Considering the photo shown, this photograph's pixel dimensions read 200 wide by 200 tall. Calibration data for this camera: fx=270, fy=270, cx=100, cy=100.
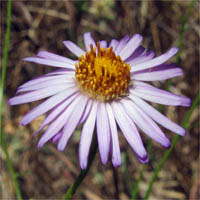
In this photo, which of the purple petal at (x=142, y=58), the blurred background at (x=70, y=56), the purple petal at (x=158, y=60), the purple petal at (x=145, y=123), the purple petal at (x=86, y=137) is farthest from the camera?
the blurred background at (x=70, y=56)

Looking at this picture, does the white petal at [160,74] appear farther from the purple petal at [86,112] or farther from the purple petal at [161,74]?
the purple petal at [86,112]

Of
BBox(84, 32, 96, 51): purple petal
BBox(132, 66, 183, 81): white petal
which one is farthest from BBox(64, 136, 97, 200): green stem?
BBox(84, 32, 96, 51): purple petal

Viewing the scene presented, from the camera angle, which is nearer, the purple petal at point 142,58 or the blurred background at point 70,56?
the purple petal at point 142,58

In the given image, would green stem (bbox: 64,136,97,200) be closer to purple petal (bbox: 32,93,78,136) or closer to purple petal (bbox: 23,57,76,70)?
purple petal (bbox: 32,93,78,136)

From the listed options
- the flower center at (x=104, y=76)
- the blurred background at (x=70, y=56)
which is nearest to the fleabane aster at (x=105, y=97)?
the flower center at (x=104, y=76)

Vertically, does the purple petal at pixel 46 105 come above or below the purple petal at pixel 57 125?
above

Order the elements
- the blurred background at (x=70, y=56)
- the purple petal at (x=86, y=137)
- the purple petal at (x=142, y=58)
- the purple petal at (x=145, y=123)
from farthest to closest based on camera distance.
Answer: the blurred background at (x=70, y=56) → the purple petal at (x=142, y=58) → the purple petal at (x=145, y=123) → the purple petal at (x=86, y=137)

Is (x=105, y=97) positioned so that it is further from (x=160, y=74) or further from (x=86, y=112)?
(x=160, y=74)
